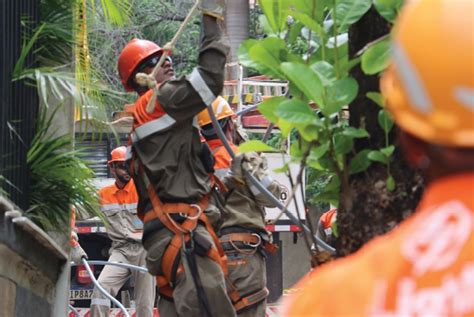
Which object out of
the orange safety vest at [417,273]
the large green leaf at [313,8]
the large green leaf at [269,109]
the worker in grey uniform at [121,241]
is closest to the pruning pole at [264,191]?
the large green leaf at [269,109]

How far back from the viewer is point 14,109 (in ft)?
23.2

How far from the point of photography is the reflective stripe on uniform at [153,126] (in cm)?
762

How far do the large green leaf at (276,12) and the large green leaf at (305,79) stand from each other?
634 mm

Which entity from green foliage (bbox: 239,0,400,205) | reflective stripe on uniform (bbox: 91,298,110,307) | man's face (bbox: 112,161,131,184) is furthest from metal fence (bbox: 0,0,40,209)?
reflective stripe on uniform (bbox: 91,298,110,307)

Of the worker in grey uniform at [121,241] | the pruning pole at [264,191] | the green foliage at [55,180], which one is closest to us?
the pruning pole at [264,191]

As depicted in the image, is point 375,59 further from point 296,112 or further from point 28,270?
point 28,270

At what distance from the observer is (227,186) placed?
8.84 metres

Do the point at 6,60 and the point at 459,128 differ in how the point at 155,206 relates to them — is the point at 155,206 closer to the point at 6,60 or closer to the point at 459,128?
the point at 6,60

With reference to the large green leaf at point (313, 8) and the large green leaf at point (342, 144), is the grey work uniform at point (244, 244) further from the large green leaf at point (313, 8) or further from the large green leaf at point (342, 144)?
the large green leaf at point (342, 144)

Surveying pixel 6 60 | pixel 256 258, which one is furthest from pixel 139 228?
pixel 6 60

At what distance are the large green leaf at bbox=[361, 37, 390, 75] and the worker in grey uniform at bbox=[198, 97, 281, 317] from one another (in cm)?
432

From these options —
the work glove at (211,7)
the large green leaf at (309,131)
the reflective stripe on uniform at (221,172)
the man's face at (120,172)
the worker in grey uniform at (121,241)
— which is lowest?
the worker in grey uniform at (121,241)

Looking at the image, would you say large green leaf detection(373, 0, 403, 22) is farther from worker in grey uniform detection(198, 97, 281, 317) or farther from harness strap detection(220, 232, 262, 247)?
harness strap detection(220, 232, 262, 247)

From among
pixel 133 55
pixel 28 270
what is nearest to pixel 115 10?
pixel 133 55
